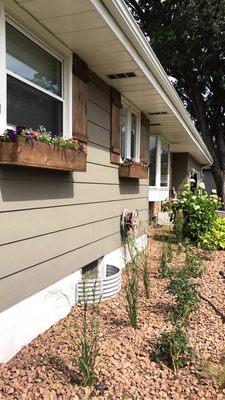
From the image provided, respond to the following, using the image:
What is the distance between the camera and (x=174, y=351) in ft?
8.23

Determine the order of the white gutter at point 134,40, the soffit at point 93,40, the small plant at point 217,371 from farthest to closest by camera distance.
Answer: the white gutter at point 134,40 → the soffit at point 93,40 → the small plant at point 217,371

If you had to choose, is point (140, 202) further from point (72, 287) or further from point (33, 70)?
point (33, 70)

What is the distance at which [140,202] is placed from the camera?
6297 mm

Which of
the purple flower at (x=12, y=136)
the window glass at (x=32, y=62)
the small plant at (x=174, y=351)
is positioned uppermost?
the window glass at (x=32, y=62)

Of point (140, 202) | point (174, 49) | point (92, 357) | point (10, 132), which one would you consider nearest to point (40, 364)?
point (92, 357)

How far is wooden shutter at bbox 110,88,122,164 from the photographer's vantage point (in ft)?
15.1

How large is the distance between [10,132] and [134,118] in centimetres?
377

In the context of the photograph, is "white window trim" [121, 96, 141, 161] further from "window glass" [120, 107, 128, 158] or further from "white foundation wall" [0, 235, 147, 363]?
"white foundation wall" [0, 235, 147, 363]

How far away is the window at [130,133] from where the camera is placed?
215 inches

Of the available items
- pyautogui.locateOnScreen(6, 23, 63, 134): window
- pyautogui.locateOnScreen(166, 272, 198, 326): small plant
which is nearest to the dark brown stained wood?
pyautogui.locateOnScreen(6, 23, 63, 134): window

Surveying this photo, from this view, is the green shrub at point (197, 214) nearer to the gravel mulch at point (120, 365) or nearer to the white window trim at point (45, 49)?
the gravel mulch at point (120, 365)

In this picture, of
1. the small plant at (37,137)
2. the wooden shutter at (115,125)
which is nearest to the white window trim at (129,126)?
the wooden shutter at (115,125)

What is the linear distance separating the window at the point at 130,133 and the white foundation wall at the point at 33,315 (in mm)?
2403

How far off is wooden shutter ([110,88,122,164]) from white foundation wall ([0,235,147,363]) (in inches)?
65.0
